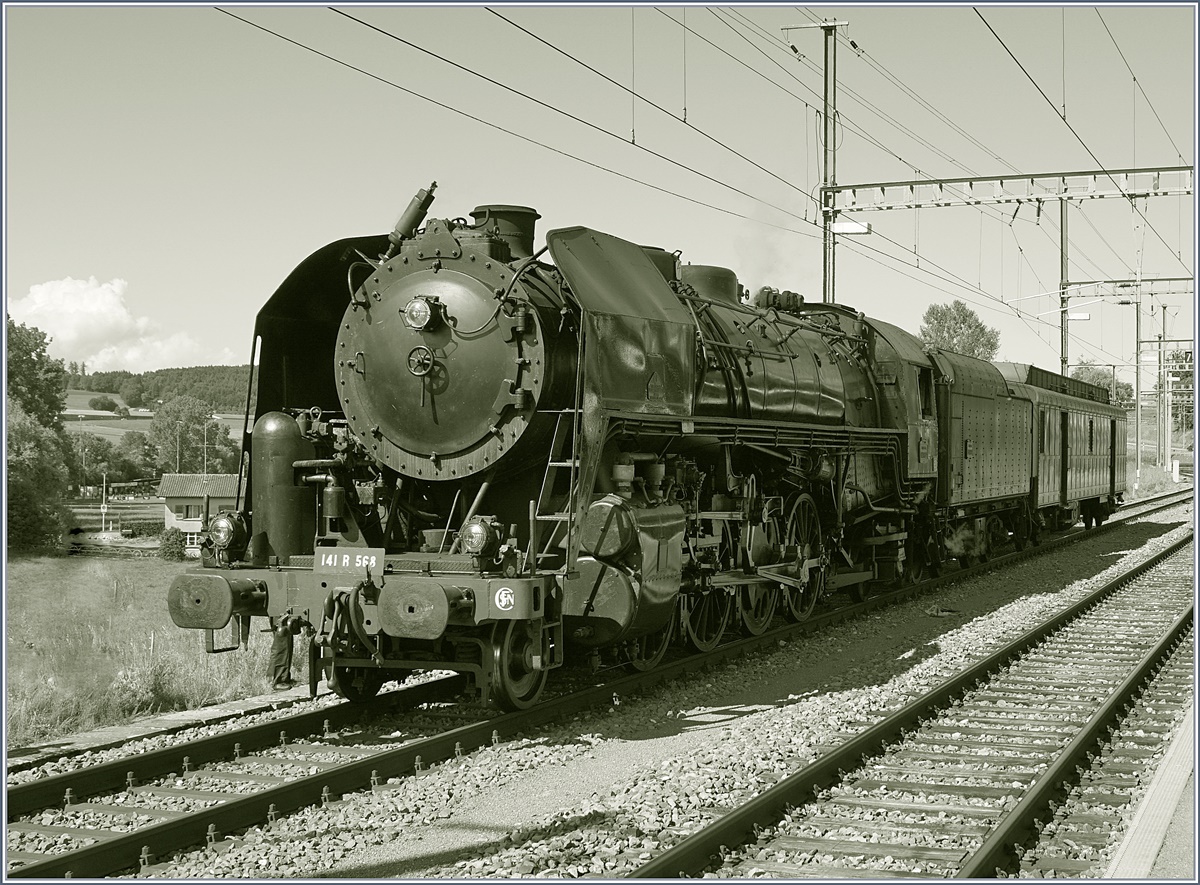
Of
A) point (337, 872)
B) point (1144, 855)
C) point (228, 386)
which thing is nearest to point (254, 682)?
point (337, 872)

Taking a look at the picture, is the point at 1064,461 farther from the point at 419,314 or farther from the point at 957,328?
the point at 957,328

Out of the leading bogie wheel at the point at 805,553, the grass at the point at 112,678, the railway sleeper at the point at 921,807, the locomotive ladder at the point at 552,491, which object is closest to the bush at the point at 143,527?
→ the grass at the point at 112,678

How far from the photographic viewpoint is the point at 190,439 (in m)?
113

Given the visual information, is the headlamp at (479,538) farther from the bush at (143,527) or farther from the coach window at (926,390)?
the bush at (143,527)

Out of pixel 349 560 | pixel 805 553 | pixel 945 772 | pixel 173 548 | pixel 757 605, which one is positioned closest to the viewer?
pixel 945 772

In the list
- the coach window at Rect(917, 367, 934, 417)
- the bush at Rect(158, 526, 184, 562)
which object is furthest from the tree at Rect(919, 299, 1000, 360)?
the coach window at Rect(917, 367, 934, 417)

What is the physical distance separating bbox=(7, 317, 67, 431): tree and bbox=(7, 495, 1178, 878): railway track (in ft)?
229

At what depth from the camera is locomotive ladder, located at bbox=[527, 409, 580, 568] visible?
25.1ft

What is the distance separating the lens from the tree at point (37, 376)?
70.0 metres

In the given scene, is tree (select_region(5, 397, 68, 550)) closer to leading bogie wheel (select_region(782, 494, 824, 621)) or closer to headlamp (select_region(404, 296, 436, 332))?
leading bogie wheel (select_region(782, 494, 824, 621))

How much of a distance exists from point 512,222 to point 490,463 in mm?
1921

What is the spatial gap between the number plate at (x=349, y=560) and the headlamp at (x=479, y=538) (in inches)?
22.8

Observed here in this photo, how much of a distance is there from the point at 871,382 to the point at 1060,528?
14087 mm

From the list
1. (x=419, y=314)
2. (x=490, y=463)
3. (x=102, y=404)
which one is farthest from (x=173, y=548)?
(x=102, y=404)
